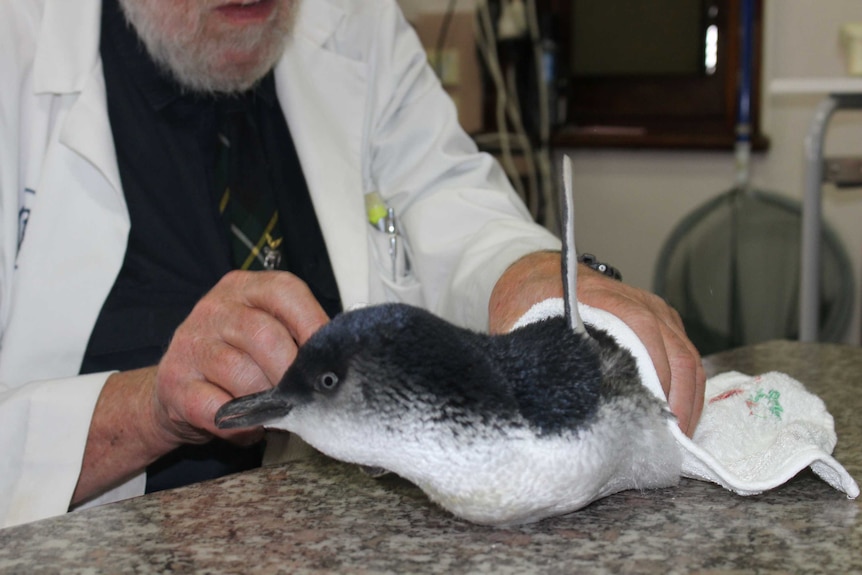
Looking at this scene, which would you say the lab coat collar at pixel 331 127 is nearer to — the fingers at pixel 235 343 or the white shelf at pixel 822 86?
the fingers at pixel 235 343

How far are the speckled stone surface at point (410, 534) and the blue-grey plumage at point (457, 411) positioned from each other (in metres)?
0.03

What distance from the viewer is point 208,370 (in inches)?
30.1

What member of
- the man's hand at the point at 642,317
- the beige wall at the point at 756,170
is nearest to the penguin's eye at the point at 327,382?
the man's hand at the point at 642,317

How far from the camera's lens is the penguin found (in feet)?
1.70

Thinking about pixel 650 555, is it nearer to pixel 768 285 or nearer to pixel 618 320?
pixel 618 320

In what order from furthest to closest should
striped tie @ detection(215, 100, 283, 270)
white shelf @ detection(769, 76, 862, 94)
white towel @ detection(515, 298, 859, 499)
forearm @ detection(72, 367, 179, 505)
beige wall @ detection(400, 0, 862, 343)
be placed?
beige wall @ detection(400, 0, 862, 343) < white shelf @ detection(769, 76, 862, 94) < striped tie @ detection(215, 100, 283, 270) < forearm @ detection(72, 367, 179, 505) < white towel @ detection(515, 298, 859, 499)

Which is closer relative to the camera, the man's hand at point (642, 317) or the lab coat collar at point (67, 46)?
the man's hand at point (642, 317)

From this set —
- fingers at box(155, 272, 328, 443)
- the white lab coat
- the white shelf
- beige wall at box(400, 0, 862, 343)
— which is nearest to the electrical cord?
beige wall at box(400, 0, 862, 343)

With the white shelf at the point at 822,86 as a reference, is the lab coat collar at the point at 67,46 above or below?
above

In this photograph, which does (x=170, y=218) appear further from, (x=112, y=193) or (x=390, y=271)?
(x=390, y=271)

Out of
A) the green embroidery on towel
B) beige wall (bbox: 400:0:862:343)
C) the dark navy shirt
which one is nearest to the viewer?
the green embroidery on towel

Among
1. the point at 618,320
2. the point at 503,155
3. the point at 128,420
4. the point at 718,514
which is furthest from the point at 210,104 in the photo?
the point at 503,155

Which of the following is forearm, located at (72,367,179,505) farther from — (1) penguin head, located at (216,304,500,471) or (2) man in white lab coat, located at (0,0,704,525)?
(1) penguin head, located at (216,304,500,471)

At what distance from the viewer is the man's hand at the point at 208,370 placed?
0.75m
